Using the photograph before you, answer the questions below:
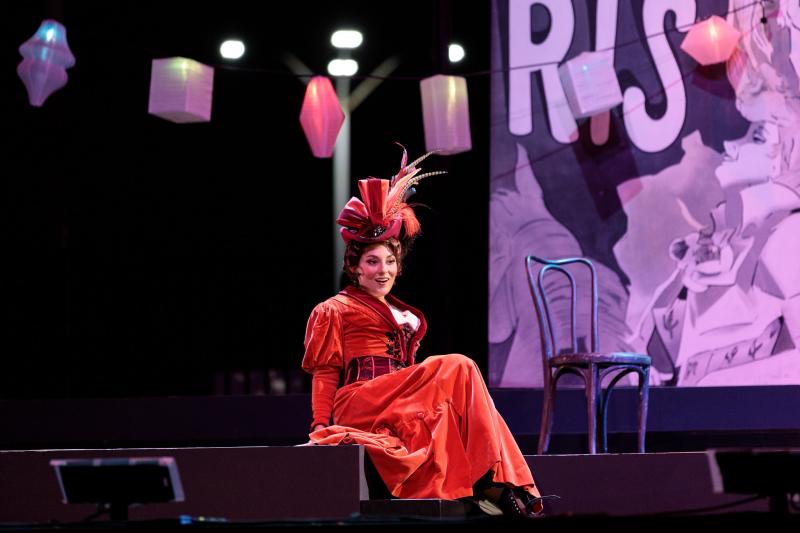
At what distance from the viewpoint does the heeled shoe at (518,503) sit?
2730 millimetres

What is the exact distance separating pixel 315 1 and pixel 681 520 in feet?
13.8

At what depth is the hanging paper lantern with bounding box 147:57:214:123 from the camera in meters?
4.43

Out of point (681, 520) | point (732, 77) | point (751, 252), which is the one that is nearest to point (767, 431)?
point (751, 252)

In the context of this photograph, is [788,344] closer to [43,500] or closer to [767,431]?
[767,431]

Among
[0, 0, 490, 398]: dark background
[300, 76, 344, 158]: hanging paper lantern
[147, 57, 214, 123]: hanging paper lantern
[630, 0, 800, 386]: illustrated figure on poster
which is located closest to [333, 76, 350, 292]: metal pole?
[0, 0, 490, 398]: dark background

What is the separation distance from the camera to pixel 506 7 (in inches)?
208

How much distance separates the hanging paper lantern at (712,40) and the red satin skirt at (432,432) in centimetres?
245

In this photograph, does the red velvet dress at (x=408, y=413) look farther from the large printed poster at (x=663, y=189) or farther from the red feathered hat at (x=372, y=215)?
the large printed poster at (x=663, y=189)

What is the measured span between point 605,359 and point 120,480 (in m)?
2.11

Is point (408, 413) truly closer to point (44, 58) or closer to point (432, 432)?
point (432, 432)

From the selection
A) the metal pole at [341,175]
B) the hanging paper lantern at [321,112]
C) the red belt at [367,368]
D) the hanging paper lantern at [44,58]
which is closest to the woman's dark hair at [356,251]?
the red belt at [367,368]

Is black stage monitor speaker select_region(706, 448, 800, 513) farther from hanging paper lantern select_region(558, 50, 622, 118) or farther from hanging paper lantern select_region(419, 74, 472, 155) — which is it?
hanging paper lantern select_region(558, 50, 622, 118)

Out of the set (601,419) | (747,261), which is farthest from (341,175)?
(601,419)

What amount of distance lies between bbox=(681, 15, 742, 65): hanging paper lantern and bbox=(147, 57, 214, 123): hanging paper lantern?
2035 mm
